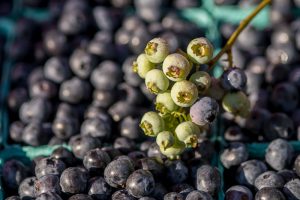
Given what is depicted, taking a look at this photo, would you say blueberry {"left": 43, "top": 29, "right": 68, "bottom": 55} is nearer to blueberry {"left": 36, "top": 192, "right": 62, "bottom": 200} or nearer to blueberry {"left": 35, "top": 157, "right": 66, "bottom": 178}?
blueberry {"left": 35, "top": 157, "right": 66, "bottom": 178}

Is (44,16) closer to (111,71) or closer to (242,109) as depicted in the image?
(111,71)

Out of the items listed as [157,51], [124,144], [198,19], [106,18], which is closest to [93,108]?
[124,144]

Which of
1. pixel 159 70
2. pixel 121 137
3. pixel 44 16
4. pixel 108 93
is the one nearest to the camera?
pixel 159 70

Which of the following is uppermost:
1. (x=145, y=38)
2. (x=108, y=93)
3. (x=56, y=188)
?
(x=145, y=38)

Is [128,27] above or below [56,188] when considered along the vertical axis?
above

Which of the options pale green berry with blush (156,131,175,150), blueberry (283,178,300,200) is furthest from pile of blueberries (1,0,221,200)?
blueberry (283,178,300,200)

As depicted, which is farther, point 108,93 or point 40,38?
point 40,38

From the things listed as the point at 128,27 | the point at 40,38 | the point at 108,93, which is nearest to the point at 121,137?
the point at 108,93
